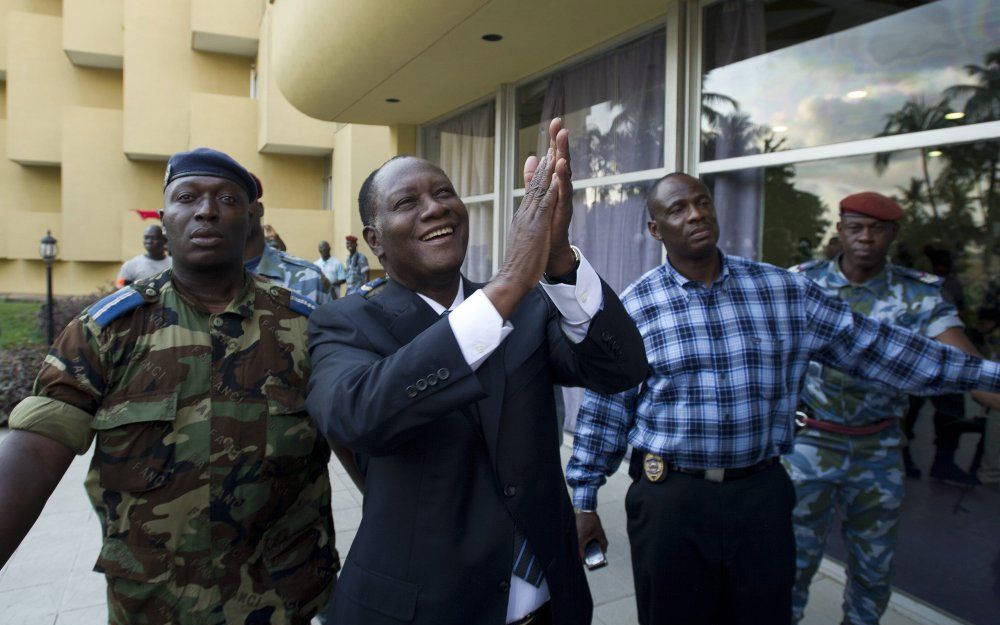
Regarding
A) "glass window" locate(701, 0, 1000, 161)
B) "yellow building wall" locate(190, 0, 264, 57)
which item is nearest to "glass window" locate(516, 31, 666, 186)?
"glass window" locate(701, 0, 1000, 161)

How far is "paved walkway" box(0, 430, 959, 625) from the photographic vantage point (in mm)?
3145

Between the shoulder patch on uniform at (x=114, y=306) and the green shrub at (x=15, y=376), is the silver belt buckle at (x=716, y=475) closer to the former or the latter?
the shoulder patch on uniform at (x=114, y=306)

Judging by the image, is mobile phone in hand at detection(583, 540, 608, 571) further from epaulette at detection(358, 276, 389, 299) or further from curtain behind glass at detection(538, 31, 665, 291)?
curtain behind glass at detection(538, 31, 665, 291)

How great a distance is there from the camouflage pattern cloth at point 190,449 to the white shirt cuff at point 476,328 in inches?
28.4

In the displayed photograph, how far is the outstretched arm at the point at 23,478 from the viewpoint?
125 centimetres

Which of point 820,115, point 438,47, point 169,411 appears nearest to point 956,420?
point 820,115

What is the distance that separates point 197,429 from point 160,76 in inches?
754

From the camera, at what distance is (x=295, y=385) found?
1.72 m

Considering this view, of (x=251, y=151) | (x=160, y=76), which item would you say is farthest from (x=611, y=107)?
(x=160, y=76)

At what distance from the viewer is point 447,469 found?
1.33 metres

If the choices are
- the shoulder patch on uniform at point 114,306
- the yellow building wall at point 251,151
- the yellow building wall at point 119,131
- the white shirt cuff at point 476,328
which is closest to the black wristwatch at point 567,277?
the white shirt cuff at point 476,328

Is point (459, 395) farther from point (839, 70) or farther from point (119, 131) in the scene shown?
point (119, 131)

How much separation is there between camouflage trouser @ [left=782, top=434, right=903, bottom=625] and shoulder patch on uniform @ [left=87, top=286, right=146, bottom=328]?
2.67 m

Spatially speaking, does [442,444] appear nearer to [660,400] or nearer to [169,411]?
[169,411]
